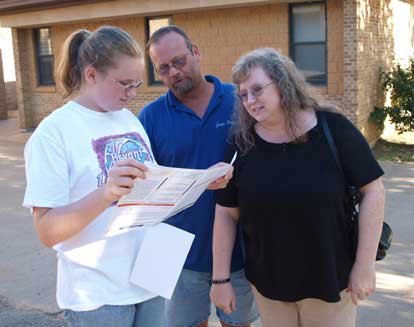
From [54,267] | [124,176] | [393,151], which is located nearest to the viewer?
[124,176]

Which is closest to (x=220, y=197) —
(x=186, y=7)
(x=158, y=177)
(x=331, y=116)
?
(x=331, y=116)

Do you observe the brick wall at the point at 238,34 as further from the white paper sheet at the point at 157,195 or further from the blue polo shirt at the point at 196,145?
the white paper sheet at the point at 157,195

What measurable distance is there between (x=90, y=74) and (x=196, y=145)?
0.93m

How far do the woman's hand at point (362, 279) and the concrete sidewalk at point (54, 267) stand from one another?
1.66m

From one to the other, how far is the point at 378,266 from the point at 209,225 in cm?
267

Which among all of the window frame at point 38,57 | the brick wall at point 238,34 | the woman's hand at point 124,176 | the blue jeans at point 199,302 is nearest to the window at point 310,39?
the brick wall at point 238,34

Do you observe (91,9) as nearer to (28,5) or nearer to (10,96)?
(28,5)

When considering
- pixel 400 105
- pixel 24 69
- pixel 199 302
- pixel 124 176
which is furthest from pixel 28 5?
pixel 124 176

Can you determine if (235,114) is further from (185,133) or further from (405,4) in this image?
(405,4)

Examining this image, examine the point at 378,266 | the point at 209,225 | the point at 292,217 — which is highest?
the point at 292,217

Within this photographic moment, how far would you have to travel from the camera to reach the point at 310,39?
36.0 feet

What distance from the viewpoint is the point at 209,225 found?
9.46 ft

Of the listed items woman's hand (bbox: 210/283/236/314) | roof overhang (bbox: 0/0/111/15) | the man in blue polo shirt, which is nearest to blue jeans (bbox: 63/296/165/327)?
woman's hand (bbox: 210/283/236/314)

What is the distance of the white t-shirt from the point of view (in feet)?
6.09
